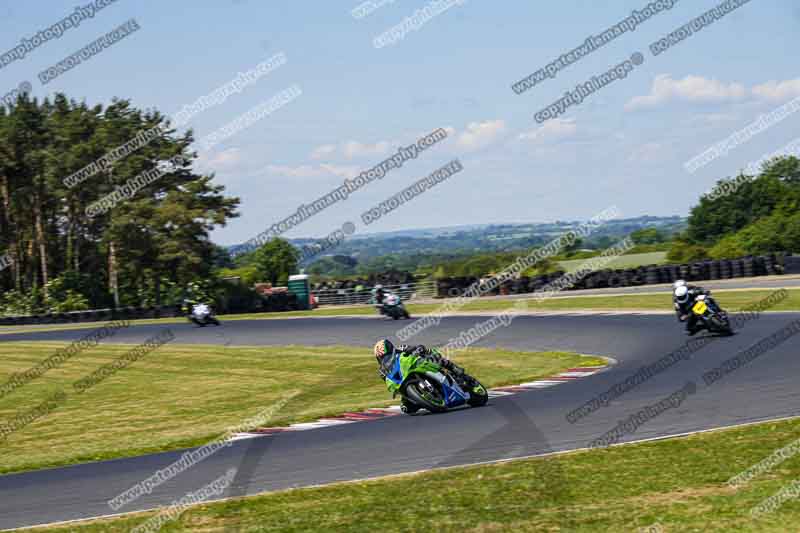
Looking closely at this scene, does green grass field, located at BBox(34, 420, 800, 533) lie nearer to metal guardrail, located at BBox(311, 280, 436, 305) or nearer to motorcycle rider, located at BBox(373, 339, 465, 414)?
motorcycle rider, located at BBox(373, 339, 465, 414)

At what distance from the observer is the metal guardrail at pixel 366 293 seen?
5194cm

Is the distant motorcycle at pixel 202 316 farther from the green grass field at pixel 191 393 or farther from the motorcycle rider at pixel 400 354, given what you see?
the motorcycle rider at pixel 400 354

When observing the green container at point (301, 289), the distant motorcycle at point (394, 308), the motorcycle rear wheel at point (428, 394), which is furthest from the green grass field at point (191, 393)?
the green container at point (301, 289)

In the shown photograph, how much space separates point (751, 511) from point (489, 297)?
39.0 m

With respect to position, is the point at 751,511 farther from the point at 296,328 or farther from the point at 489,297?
the point at 489,297

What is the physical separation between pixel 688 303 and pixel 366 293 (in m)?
33.1

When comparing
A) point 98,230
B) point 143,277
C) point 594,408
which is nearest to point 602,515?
point 594,408

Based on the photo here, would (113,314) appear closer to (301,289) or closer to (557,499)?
(301,289)

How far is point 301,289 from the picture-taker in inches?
1953

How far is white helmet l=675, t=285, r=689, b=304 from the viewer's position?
71.3ft

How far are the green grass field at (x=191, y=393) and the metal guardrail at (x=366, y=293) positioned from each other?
23.4 meters

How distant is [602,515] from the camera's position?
7.33 metres

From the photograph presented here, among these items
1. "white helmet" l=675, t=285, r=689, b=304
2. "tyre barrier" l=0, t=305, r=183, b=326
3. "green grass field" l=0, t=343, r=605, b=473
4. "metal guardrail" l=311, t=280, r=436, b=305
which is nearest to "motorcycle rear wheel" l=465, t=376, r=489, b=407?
"green grass field" l=0, t=343, r=605, b=473

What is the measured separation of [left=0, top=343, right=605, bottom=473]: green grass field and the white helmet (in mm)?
2662
